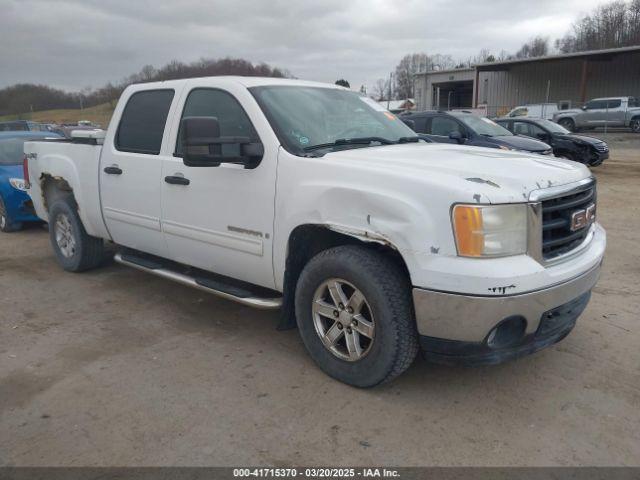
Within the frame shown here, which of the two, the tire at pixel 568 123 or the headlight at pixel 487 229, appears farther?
the tire at pixel 568 123

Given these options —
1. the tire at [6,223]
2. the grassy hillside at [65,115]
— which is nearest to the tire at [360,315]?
the tire at [6,223]

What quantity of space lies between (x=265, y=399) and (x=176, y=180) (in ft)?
6.05

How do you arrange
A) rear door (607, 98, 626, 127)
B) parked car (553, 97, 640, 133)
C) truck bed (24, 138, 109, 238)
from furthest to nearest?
rear door (607, 98, 626, 127), parked car (553, 97, 640, 133), truck bed (24, 138, 109, 238)

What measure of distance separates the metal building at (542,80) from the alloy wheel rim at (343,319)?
38.3 m

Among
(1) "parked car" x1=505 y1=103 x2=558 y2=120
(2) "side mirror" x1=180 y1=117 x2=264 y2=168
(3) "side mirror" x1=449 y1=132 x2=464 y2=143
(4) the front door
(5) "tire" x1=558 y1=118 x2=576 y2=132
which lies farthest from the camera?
(1) "parked car" x1=505 y1=103 x2=558 y2=120

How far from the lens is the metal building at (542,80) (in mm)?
39250

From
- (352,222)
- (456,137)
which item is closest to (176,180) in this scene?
(352,222)

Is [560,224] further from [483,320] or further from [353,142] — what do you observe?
[353,142]

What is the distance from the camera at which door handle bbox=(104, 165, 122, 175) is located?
15.7ft

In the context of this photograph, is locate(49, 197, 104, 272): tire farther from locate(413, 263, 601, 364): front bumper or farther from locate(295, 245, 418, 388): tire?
locate(413, 263, 601, 364): front bumper

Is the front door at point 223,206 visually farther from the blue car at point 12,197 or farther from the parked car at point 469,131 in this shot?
the parked car at point 469,131

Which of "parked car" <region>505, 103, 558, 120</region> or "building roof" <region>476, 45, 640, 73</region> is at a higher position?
"building roof" <region>476, 45, 640, 73</region>

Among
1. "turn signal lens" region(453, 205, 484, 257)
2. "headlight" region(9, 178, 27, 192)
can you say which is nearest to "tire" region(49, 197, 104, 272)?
"headlight" region(9, 178, 27, 192)

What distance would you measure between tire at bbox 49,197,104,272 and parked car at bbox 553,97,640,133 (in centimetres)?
2896
